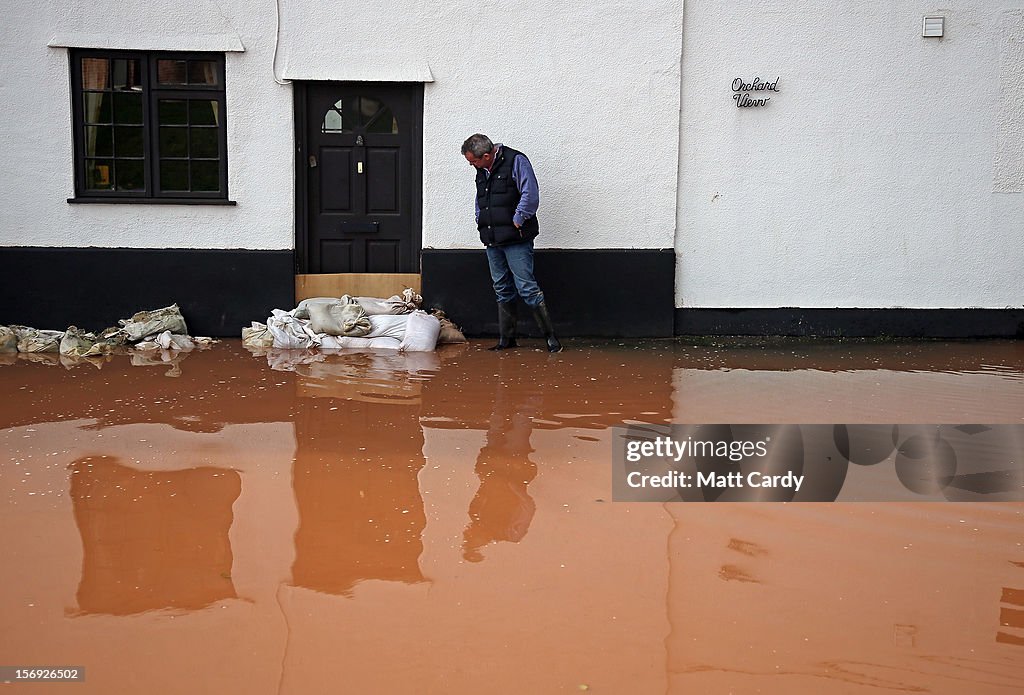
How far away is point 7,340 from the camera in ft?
27.5

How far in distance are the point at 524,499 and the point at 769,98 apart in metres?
5.85

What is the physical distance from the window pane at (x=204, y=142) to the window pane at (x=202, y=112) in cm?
6

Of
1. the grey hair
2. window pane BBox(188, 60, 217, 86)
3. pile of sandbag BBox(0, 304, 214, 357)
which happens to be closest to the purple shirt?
the grey hair

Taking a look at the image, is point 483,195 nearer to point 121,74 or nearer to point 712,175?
point 712,175

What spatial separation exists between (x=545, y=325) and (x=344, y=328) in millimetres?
1673

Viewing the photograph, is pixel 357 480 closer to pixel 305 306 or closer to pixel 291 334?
pixel 291 334

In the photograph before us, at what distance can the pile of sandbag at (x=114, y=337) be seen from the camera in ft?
27.3

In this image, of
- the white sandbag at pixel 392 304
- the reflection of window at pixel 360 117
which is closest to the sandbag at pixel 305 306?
the white sandbag at pixel 392 304

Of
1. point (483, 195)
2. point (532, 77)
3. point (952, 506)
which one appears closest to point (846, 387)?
point (952, 506)

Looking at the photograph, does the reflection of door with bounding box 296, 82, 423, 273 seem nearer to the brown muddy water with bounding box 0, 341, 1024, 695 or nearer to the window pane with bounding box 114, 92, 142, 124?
the window pane with bounding box 114, 92, 142, 124

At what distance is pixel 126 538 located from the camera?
13.0 ft

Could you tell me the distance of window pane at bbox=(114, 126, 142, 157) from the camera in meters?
8.97

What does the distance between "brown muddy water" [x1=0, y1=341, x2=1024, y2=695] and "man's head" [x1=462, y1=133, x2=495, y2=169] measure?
8.27 ft

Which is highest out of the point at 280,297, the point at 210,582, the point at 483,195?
the point at 483,195
